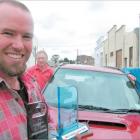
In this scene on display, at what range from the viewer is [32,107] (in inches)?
86.6

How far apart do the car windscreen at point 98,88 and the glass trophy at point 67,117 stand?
1.91 metres

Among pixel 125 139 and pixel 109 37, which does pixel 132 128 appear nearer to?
pixel 125 139

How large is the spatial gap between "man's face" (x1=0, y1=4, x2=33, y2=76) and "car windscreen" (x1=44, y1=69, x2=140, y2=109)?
8.06 feet

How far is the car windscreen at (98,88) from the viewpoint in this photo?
187 inches

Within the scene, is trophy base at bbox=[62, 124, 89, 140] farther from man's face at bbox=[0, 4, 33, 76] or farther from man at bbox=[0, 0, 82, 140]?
man's face at bbox=[0, 4, 33, 76]

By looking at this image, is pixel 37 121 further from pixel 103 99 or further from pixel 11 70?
pixel 103 99

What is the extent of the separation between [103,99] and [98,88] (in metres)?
0.30

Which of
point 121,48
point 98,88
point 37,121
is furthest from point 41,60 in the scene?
point 121,48

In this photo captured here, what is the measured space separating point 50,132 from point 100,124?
1.57 m

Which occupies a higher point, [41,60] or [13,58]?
[41,60]

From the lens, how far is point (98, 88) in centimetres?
508

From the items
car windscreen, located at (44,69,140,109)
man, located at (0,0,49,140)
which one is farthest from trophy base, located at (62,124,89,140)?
car windscreen, located at (44,69,140,109)

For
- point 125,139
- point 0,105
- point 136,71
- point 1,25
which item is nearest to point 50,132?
point 0,105

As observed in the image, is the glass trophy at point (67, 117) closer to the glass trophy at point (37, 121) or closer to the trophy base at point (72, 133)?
the trophy base at point (72, 133)
